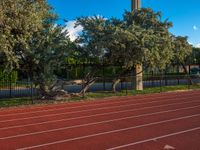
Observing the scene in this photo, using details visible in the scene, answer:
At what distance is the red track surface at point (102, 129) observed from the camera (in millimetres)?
9681

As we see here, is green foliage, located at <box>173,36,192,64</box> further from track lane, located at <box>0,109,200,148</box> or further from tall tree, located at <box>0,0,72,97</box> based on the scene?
track lane, located at <box>0,109,200,148</box>

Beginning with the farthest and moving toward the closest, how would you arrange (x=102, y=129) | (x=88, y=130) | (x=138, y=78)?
1. (x=138, y=78)
2. (x=102, y=129)
3. (x=88, y=130)

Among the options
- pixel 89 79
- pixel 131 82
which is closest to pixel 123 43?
pixel 89 79

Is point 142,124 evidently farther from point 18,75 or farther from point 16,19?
point 18,75

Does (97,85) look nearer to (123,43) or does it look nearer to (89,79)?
(89,79)

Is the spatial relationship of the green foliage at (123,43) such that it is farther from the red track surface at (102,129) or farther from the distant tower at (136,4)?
the red track surface at (102,129)

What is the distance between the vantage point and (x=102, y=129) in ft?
39.7

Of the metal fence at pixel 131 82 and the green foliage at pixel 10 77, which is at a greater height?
the green foliage at pixel 10 77

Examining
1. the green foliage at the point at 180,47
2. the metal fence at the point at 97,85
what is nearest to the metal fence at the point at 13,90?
the metal fence at the point at 97,85

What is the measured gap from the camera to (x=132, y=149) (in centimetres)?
909

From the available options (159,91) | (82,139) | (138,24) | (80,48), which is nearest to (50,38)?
(80,48)

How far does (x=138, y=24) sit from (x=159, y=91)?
5.36m

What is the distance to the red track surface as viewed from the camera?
968 centimetres

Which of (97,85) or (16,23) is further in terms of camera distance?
(97,85)
